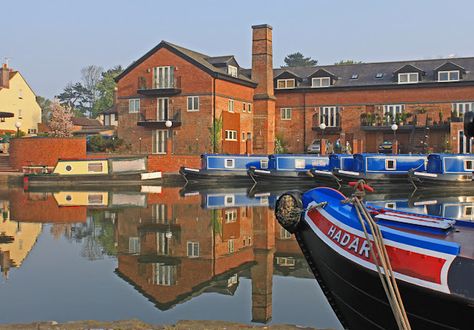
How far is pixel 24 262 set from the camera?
11344mm

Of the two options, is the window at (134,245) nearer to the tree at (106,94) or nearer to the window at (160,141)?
the window at (160,141)

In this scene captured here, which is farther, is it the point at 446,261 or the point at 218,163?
the point at 218,163

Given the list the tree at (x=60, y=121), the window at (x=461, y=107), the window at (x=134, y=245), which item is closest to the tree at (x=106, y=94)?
the tree at (x=60, y=121)

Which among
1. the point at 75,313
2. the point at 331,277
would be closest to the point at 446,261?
the point at 331,277

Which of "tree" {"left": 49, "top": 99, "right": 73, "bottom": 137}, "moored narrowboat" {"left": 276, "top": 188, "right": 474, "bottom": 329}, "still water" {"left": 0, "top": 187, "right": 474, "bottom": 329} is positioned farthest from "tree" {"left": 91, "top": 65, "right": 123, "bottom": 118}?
"moored narrowboat" {"left": 276, "top": 188, "right": 474, "bottom": 329}

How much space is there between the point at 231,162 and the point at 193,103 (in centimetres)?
991

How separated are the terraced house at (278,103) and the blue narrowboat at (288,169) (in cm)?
807

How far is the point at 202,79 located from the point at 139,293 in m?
32.0

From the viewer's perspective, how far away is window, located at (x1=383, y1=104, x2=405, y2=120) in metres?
42.8

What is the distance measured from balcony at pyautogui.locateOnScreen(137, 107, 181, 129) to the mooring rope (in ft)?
116

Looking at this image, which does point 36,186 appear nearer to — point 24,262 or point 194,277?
point 24,262

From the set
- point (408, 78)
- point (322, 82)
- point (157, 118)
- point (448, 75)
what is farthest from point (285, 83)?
point (448, 75)

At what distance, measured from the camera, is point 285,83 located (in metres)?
46.4

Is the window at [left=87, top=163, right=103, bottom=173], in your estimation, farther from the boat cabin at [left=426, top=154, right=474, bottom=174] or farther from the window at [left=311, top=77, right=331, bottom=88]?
the window at [left=311, top=77, right=331, bottom=88]
